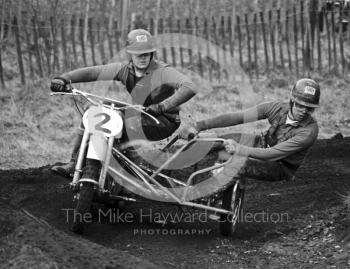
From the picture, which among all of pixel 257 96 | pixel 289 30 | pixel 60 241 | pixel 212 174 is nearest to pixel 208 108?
pixel 257 96

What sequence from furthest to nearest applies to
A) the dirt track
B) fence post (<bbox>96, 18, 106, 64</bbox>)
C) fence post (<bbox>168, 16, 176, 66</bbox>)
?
fence post (<bbox>168, 16, 176, 66</bbox>) → fence post (<bbox>96, 18, 106, 64</bbox>) → the dirt track

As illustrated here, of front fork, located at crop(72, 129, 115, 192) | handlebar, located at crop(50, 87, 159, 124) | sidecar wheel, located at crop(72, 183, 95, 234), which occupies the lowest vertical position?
sidecar wheel, located at crop(72, 183, 95, 234)

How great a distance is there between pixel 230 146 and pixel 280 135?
741mm

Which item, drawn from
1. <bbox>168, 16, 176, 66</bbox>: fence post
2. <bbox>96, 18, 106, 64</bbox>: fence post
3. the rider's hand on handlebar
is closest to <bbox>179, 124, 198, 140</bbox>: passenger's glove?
the rider's hand on handlebar

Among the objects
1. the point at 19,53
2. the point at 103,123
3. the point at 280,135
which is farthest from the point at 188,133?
the point at 19,53

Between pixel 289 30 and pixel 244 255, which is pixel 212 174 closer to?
pixel 244 255

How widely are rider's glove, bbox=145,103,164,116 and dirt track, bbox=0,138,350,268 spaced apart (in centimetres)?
124

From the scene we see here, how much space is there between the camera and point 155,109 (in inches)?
305

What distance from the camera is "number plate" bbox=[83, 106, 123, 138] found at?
732 centimetres

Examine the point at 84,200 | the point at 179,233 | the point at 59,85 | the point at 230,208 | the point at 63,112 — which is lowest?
the point at 63,112

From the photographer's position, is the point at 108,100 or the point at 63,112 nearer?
the point at 108,100

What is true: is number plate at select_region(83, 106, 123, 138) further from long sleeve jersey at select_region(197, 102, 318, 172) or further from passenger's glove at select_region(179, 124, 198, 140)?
long sleeve jersey at select_region(197, 102, 318, 172)

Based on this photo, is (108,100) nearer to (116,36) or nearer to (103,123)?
(103,123)

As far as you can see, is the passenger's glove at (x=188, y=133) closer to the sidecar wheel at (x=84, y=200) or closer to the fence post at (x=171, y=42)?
the sidecar wheel at (x=84, y=200)
